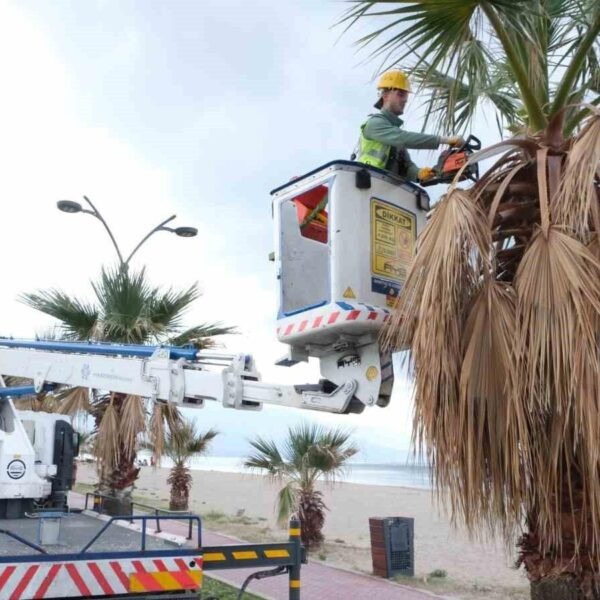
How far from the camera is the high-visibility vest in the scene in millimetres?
6062

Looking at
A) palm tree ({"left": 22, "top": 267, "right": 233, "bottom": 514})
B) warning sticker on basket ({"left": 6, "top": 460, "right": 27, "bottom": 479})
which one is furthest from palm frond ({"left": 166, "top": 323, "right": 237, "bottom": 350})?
warning sticker on basket ({"left": 6, "top": 460, "right": 27, "bottom": 479})

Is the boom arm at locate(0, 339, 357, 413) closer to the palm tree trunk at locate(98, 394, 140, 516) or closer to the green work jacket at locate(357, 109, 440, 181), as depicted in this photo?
the green work jacket at locate(357, 109, 440, 181)

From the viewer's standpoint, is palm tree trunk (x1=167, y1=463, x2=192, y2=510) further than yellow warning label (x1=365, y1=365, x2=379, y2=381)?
Yes

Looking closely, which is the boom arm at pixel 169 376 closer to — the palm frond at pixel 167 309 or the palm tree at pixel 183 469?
the palm frond at pixel 167 309

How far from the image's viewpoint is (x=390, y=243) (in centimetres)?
567

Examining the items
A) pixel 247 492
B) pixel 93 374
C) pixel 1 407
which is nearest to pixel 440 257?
pixel 93 374

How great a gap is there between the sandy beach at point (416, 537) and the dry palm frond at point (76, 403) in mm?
2967

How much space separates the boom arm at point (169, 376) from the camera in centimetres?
604

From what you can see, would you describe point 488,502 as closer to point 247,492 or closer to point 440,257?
point 440,257

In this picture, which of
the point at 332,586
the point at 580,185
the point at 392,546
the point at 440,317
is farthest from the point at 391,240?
the point at 392,546

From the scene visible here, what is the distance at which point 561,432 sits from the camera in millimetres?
4805

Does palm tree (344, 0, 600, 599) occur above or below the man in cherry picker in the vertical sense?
below

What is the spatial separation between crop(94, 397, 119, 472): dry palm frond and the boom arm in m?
4.03

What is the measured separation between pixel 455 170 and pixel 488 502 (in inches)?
93.5
